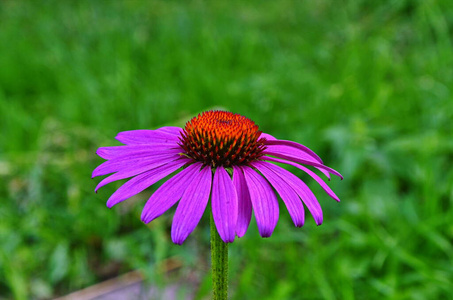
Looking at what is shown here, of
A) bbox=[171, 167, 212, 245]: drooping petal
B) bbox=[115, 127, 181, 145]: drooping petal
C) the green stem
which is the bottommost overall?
the green stem

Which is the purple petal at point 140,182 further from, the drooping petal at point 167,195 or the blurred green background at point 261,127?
the blurred green background at point 261,127

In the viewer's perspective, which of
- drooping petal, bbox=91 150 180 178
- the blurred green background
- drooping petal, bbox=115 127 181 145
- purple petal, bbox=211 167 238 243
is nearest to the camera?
purple petal, bbox=211 167 238 243

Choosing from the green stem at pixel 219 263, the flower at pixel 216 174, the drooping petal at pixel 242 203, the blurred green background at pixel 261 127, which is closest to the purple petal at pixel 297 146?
the flower at pixel 216 174

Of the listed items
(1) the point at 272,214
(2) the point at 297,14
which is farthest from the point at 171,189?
(2) the point at 297,14

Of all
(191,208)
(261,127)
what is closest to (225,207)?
(191,208)

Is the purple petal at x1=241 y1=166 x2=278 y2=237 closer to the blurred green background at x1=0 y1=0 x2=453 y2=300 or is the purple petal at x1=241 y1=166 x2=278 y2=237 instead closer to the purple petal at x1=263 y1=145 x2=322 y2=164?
the purple petal at x1=263 y1=145 x2=322 y2=164

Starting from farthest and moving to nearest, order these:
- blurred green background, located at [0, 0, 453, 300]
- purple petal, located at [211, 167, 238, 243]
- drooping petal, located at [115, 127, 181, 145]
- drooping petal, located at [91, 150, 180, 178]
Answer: blurred green background, located at [0, 0, 453, 300] < drooping petal, located at [115, 127, 181, 145] < drooping petal, located at [91, 150, 180, 178] < purple petal, located at [211, 167, 238, 243]

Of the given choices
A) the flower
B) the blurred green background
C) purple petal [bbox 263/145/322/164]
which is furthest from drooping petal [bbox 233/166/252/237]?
the blurred green background

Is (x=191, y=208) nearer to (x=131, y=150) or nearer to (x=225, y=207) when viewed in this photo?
(x=225, y=207)
